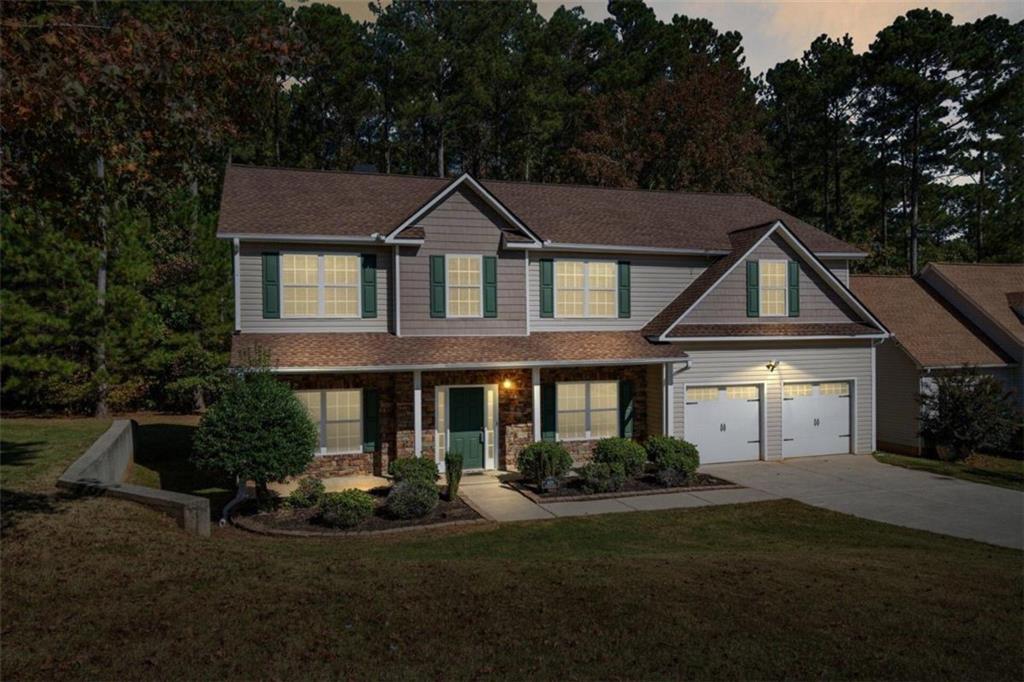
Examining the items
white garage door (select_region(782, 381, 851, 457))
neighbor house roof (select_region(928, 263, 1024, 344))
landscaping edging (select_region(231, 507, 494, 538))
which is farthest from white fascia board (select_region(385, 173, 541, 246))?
neighbor house roof (select_region(928, 263, 1024, 344))

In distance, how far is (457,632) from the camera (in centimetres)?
702

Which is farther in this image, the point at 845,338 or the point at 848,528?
the point at 845,338

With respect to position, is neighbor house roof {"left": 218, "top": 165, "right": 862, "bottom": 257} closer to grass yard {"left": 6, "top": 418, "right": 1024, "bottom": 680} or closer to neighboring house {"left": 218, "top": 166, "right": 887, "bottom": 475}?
neighboring house {"left": 218, "top": 166, "right": 887, "bottom": 475}

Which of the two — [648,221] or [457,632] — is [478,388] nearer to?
[648,221]

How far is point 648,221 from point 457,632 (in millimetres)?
17495

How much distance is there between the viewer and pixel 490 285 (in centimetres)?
1917

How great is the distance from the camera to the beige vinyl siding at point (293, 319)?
704 inches

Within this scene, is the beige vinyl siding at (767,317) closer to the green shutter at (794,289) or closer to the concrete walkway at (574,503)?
the green shutter at (794,289)

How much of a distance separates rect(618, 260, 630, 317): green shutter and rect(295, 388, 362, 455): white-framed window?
7.60 m

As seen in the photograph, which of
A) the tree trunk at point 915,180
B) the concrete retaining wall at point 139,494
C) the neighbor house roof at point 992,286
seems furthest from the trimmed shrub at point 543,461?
the tree trunk at point 915,180

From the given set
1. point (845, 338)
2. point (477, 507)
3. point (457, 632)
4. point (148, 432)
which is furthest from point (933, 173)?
point (457, 632)

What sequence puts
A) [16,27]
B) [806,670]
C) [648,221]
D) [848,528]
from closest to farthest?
[806,670] < [16,27] < [848,528] < [648,221]

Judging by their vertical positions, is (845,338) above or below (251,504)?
above

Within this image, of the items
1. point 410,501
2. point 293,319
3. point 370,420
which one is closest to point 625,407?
point 370,420
